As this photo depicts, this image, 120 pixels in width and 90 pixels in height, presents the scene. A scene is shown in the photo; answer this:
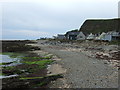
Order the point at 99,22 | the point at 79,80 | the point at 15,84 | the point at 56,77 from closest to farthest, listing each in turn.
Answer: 1. the point at 15,84
2. the point at 79,80
3. the point at 56,77
4. the point at 99,22

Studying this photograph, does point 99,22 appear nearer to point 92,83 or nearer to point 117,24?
point 117,24

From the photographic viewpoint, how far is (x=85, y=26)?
8975cm

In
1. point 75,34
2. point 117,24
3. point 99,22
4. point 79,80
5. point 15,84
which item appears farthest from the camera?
point 99,22

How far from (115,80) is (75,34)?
206 ft

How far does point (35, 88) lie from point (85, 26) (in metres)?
86.8

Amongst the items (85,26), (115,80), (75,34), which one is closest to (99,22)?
(85,26)

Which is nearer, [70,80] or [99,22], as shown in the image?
[70,80]

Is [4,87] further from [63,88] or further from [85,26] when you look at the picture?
[85,26]

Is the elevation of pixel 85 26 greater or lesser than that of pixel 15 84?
greater

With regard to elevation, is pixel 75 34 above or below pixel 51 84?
above

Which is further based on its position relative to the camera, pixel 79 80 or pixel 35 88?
pixel 79 80

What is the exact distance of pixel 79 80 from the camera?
7395 mm

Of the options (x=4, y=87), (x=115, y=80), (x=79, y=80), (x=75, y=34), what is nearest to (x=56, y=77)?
(x=79, y=80)

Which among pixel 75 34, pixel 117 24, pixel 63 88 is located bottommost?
pixel 63 88
